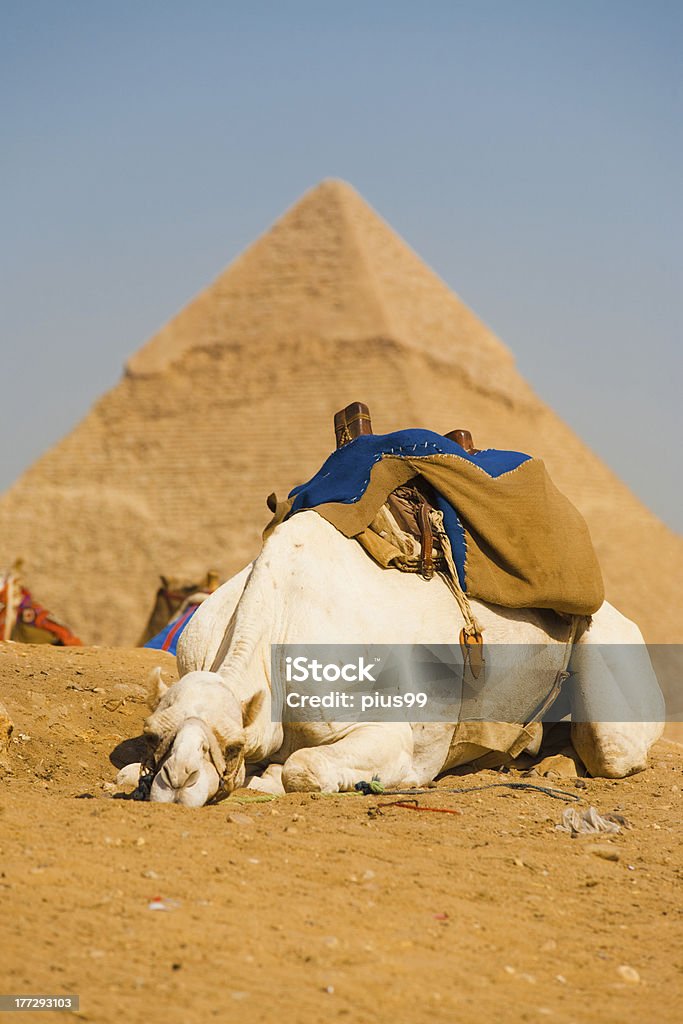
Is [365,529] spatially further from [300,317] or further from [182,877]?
[300,317]

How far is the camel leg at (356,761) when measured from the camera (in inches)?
156

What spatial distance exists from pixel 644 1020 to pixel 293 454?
80.2m

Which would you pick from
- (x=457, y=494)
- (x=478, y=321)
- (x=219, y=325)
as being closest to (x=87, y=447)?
(x=219, y=325)

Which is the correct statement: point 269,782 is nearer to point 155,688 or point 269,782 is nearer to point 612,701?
point 155,688

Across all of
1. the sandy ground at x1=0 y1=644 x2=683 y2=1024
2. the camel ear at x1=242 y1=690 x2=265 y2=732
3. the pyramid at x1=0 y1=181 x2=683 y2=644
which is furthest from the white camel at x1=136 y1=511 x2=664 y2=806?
the pyramid at x1=0 y1=181 x2=683 y2=644

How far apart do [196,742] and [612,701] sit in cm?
215

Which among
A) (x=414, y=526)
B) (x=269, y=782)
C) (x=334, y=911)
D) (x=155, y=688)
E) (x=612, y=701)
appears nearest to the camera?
(x=334, y=911)

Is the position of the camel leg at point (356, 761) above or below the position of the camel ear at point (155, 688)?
below

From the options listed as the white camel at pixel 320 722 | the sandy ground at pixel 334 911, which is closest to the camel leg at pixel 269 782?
the white camel at pixel 320 722

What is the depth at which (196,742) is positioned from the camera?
11.4 feet

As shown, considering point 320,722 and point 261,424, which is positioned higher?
point 261,424

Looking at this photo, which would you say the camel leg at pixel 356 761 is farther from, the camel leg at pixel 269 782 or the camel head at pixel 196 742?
the camel head at pixel 196 742

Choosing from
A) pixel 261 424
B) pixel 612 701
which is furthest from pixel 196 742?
pixel 261 424

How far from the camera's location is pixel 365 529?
4641mm
